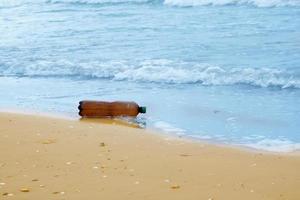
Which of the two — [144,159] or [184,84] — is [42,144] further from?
Result: [184,84]

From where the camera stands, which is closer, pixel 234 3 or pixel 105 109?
pixel 105 109

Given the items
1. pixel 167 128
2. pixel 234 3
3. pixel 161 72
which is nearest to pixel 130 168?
pixel 167 128

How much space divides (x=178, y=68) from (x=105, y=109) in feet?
13.9

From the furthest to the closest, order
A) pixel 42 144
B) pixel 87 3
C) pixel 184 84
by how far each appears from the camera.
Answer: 1. pixel 87 3
2. pixel 184 84
3. pixel 42 144

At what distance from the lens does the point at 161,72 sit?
13.5m

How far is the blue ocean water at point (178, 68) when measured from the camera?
30.9 feet

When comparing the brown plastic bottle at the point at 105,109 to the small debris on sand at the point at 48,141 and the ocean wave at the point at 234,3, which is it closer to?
the small debris on sand at the point at 48,141

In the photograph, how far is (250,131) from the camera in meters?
8.68

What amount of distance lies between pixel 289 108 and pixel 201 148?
3.04m

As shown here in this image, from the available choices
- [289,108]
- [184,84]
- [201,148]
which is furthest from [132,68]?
[201,148]

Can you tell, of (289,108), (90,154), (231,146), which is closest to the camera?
(90,154)

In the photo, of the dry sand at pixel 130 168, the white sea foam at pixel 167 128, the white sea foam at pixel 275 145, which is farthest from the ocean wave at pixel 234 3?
the dry sand at pixel 130 168

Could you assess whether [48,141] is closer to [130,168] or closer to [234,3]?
[130,168]

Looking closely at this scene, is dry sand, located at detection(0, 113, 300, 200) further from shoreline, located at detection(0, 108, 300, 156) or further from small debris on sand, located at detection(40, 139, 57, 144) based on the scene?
shoreline, located at detection(0, 108, 300, 156)
